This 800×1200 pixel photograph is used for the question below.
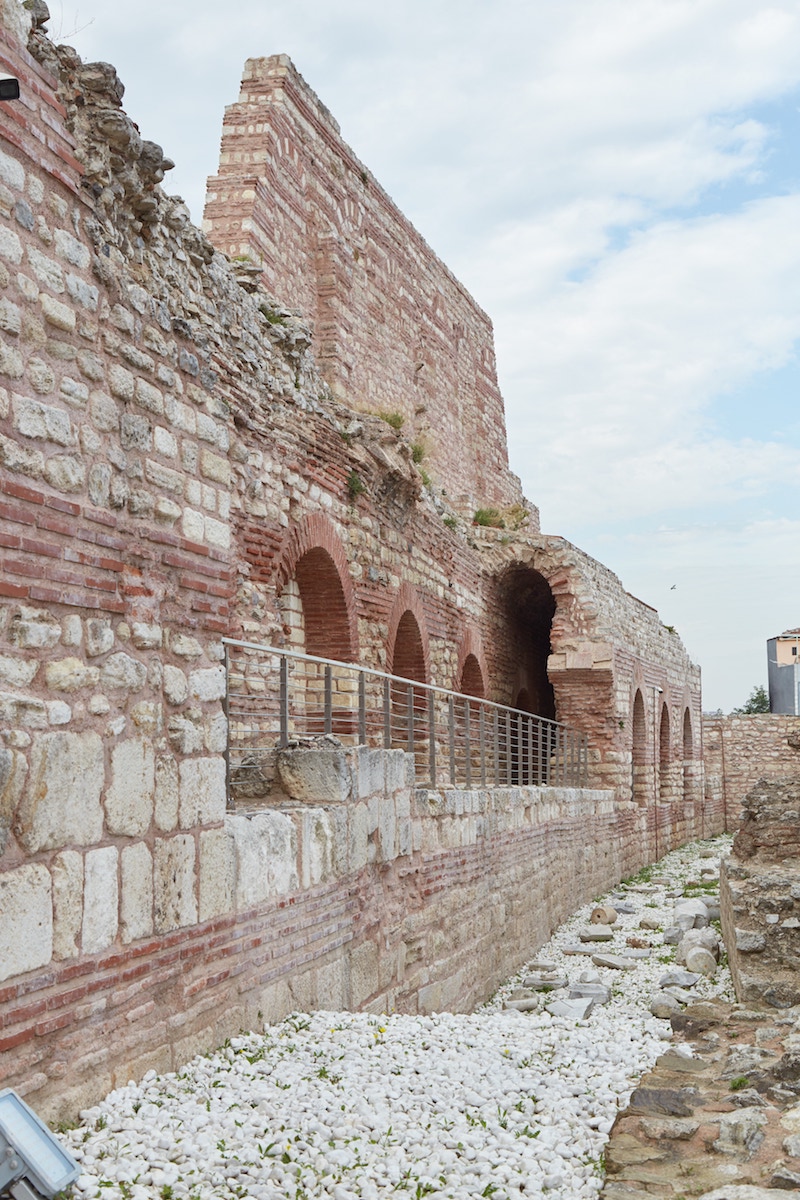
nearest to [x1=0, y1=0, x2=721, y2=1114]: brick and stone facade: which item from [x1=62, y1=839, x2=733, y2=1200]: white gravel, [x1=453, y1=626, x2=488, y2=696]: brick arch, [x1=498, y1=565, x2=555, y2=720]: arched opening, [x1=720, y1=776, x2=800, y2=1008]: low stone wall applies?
[x1=62, y1=839, x2=733, y2=1200]: white gravel

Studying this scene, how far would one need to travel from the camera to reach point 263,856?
16.6ft

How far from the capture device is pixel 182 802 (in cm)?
435

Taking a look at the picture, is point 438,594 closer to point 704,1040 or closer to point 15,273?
point 704,1040

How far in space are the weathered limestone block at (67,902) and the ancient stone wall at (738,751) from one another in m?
27.1

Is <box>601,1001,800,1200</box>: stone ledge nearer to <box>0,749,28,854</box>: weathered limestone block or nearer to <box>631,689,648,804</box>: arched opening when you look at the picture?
<box>0,749,28,854</box>: weathered limestone block

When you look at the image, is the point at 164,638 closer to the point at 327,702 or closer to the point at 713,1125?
the point at 327,702

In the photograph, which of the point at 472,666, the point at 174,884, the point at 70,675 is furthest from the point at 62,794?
the point at 472,666

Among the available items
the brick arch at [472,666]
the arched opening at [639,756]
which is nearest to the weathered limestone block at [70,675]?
the brick arch at [472,666]

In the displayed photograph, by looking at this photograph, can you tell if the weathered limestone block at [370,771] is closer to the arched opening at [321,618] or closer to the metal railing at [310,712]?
the metal railing at [310,712]

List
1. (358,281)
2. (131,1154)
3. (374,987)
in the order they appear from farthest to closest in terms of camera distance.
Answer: (358,281)
(374,987)
(131,1154)

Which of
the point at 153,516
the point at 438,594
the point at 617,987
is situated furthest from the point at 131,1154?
the point at 438,594

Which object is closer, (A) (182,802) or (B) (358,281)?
(A) (182,802)

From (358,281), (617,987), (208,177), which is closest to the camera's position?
(617,987)

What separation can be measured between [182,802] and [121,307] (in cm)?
200
